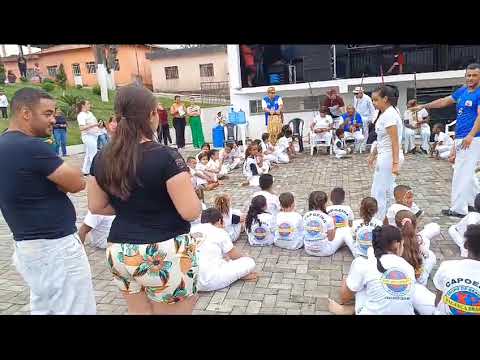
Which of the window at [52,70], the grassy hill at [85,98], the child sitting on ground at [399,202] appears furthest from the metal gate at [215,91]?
the child sitting on ground at [399,202]

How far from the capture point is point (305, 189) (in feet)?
23.6

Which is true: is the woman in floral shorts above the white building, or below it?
below

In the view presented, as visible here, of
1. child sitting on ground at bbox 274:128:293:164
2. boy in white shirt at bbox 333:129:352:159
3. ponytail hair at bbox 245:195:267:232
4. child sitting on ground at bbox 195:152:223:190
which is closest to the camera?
ponytail hair at bbox 245:195:267:232

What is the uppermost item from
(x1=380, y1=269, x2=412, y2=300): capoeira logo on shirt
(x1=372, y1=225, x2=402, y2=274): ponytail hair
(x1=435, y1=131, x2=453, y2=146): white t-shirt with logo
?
(x1=435, y1=131, x2=453, y2=146): white t-shirt with logo

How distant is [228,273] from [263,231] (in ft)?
3.42

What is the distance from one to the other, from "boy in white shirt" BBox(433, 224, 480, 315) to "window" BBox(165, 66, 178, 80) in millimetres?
30352

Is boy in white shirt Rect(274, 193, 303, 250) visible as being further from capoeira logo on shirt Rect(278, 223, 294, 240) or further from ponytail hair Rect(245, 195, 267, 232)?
ponytail hair Rect(245, 195, 267, 232)

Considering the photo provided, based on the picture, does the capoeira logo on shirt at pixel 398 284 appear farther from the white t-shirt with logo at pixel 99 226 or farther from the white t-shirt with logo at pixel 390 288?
the white t-shirt with logo at pixel 99 226

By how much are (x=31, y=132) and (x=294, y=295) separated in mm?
2470

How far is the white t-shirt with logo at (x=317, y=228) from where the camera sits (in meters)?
4.12

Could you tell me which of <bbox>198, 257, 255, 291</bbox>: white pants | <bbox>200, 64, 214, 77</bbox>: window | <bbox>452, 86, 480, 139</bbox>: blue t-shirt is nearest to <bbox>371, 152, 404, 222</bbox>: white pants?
<bbox>452, 86, 480, 139</bbox>: blue t-shirt

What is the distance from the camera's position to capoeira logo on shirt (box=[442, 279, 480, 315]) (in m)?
2.41

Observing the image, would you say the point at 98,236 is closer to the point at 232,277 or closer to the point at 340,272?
the point at 232,277
